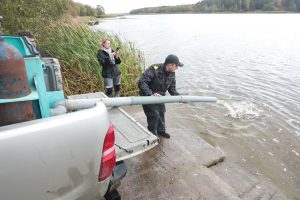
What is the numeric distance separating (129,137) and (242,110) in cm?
602

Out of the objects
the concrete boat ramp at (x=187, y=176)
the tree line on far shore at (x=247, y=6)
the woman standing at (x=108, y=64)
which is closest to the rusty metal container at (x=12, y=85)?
the concrete boat ramp at (x=187, y=176)

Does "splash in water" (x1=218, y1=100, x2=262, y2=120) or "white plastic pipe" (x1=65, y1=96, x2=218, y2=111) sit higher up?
"white plastic pipe" (x1=65, y1=96, x2=218, y2=111)

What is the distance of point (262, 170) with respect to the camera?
5.52 meters

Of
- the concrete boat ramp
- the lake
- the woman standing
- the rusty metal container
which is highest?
the rusty metal container

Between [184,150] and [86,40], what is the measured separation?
506 centimetres

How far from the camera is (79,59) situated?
784 cm

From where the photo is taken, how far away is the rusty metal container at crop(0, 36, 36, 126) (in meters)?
1.99

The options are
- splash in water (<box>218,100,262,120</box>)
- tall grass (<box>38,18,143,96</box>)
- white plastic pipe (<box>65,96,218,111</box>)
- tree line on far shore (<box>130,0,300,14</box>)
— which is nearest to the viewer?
white plastic pipe (<box>65,96,218,111</box>)

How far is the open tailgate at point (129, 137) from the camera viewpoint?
11.4ft

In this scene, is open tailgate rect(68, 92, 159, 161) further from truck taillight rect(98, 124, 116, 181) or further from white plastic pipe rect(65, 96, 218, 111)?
truck taillight rect(98, 124, 116, 181)

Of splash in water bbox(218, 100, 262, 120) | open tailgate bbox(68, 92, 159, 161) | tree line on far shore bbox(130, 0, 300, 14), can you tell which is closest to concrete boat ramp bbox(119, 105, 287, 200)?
open tailgate bbox(68, 92, 159, 161)

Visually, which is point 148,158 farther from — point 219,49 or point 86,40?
point 219,49

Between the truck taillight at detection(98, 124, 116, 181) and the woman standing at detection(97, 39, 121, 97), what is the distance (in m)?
5.04

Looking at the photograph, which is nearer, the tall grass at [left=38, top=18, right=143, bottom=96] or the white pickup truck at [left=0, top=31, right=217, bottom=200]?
the white pickup truck at [left=0, top=31, right=217, bottom=200]
